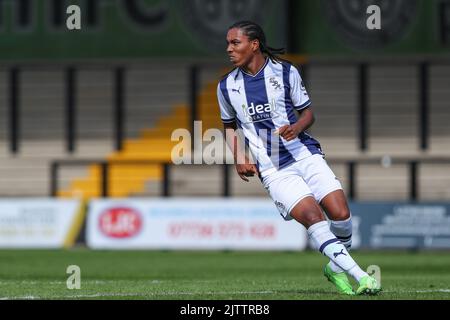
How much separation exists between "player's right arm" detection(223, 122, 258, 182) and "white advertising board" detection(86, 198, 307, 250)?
41.5 ft

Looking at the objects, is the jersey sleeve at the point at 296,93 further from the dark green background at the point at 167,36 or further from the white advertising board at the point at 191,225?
the dark green background at the point at 167,36

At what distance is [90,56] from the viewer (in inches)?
1197

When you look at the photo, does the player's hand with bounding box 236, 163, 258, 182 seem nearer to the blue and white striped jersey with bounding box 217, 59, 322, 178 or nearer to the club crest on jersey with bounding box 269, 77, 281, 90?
the blue and white striped jersey with bounding box 217, 59, 322, 178

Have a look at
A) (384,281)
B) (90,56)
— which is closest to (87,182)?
(90,56)

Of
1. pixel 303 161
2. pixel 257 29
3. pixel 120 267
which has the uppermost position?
pixel 257 29

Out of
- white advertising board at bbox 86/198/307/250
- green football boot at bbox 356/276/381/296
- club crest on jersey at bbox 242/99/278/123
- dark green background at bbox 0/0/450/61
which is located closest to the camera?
green football boot at bbox 356/276/381/296

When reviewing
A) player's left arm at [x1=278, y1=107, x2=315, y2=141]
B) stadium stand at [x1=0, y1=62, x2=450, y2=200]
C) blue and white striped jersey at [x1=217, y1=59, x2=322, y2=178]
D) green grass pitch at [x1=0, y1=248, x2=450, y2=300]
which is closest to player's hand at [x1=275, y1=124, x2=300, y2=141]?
player's left arm at [x1=278, y1=107, x2=315, y2=141]

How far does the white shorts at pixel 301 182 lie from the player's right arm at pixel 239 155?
19 cm

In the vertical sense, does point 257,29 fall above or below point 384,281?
above

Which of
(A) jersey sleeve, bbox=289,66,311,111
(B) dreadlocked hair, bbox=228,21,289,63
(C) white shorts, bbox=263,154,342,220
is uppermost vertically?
(B) dreadlocked hair, bbox=228,21,289,63

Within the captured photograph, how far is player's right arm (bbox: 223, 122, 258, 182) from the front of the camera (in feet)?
37.1

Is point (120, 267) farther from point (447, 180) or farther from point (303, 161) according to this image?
point (447, 180)

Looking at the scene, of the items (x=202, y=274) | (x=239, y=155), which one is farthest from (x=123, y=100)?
(x=239, y=155)

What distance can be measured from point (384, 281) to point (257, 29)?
3.87m
